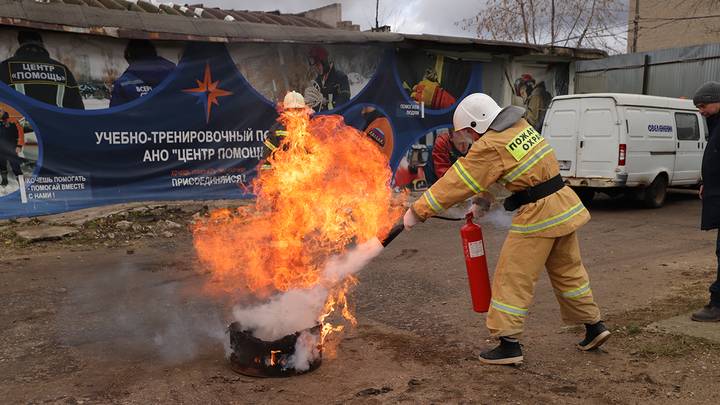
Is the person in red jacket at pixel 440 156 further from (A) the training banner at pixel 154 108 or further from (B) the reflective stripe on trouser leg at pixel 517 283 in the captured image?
(B) the reflective stripe on trouser leg at pixel 517 283

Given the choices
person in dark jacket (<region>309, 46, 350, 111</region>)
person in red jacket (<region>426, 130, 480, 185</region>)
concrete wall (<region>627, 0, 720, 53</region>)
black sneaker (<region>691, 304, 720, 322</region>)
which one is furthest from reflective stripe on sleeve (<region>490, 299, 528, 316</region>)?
concrete wall (<region>627, 0, 720, 53</region>)

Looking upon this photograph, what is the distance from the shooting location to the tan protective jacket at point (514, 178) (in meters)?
3.87

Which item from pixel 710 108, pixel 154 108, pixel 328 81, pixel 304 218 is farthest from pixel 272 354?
pixel 328 81

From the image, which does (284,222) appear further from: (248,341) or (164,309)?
(164,309)

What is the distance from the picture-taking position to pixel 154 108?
33.2 feet

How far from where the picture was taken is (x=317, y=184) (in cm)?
456

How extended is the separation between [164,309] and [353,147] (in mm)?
2455

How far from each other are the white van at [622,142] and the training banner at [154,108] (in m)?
3.93

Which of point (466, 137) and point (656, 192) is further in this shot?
point (656, 192)

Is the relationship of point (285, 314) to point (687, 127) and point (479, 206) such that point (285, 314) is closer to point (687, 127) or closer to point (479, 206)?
point (479, 206)

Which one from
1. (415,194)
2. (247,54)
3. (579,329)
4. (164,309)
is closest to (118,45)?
(247,54)

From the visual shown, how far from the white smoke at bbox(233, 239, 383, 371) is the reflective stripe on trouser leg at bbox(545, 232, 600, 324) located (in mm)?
1330

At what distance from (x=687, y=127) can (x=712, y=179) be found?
9794 mm

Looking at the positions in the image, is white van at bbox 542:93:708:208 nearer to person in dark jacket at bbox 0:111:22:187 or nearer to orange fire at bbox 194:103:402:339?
orange fire at bbox 194:103:402:339
